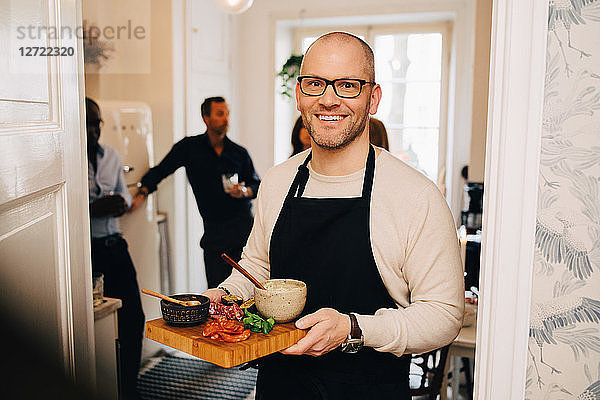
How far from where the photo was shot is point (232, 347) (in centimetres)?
124

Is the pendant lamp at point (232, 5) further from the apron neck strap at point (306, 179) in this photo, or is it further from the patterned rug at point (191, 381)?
the patterned rug at point (191, 381)

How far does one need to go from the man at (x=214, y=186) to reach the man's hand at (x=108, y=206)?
0.45m

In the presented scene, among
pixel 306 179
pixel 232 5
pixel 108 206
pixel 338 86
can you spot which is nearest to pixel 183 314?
pixel 306 179

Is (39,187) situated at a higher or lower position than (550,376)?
higher

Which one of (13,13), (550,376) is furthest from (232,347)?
(13,13)

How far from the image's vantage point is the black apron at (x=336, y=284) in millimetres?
1543

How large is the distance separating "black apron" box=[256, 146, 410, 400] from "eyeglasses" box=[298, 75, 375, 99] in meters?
0.19

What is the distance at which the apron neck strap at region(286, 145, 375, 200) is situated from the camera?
61.6 inches

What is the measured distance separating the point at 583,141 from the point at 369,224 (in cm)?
63

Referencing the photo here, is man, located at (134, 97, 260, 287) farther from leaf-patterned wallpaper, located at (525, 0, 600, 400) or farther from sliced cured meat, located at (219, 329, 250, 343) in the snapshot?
leaf-patterned wallpaper, located at (525, 0, 600, 400)

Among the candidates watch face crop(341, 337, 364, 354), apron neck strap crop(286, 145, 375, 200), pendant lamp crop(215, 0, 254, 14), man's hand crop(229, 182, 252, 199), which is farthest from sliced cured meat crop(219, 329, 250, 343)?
pendant lamp crop(215, 0, 254, 14)

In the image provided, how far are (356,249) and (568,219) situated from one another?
2.02 ft

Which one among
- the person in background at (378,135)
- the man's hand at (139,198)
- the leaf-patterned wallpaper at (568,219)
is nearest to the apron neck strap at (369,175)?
the leaf-patterned wallpaper at (568,219)

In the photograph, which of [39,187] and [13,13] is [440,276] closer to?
[39,187]
